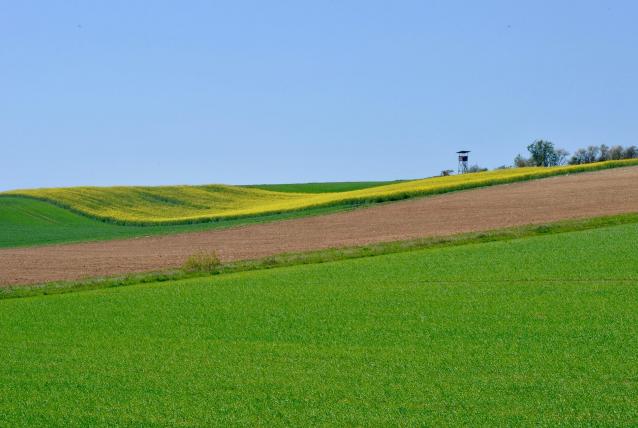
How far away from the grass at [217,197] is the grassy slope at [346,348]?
107ft

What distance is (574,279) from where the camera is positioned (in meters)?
21.7

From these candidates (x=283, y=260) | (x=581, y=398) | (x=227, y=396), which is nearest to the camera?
(x=581, y=398)

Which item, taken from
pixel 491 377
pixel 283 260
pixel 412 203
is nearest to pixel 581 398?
pixel 491 377

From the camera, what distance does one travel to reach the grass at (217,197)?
58250 mm

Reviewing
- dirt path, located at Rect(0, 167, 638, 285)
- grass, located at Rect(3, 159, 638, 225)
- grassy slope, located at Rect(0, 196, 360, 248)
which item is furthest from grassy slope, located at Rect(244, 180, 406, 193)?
dirt path, located at Rect(0, 167, 638, 285)

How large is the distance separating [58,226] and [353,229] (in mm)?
28446

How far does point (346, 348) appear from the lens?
1565 cm

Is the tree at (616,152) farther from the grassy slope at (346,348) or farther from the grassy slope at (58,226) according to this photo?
the grassy slope at (346,348)

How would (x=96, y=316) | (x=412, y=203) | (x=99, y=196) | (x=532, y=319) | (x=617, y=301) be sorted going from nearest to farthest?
1. (x=532, y=319)
2. (x=617, y=301)
3. (x=96, y=316)
4. (x=412, y=203)
5. (x=99, y=196)

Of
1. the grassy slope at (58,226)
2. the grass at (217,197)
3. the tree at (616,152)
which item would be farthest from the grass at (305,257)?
the tree at (616,152)

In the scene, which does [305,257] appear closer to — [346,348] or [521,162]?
[346,348]

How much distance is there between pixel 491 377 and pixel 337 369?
7.90 ft

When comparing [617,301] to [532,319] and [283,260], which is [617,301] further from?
[283,260]

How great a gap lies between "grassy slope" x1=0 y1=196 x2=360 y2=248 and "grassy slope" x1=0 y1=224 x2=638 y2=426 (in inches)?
1056
